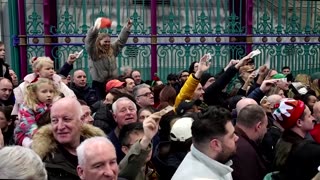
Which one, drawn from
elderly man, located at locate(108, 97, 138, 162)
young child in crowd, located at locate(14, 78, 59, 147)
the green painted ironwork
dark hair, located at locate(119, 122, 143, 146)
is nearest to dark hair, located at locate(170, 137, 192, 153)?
dark hair, located at locate(119, 122, 143, 146)

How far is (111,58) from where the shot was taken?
789cm

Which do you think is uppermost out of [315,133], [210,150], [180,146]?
[210,150]

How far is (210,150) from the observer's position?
3.32 metres

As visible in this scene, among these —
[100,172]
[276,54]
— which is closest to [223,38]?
[276,54]

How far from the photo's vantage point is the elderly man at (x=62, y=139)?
330 cm

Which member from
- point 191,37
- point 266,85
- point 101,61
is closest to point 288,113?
point 266,85

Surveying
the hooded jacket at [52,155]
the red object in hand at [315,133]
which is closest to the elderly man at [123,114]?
the hooded jacket at [52,155]

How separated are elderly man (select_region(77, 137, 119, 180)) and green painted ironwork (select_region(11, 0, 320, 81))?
23.7ft

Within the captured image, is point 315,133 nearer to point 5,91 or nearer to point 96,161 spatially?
point 96,161

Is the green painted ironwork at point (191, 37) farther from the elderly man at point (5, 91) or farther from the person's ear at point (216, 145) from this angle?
the person's ear at point (216, 145)

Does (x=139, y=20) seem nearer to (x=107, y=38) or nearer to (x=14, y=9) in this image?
(x=14, y=9)

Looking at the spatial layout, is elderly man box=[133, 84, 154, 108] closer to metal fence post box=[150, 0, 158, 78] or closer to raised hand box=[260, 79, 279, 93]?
raised hand box=[260, 79, 279, 93]

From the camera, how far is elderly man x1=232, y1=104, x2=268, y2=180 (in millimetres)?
3957

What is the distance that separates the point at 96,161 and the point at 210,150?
2.55 feet
